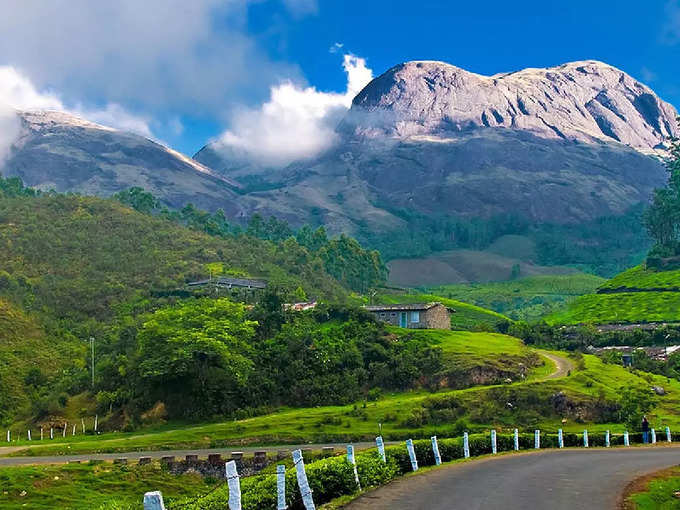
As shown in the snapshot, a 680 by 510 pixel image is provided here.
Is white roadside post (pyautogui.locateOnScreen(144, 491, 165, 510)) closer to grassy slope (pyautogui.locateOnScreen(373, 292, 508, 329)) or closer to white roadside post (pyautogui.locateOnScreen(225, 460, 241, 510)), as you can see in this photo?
white roadside post (pyautogui.locateOnScreen(225, 460, 241, 510))

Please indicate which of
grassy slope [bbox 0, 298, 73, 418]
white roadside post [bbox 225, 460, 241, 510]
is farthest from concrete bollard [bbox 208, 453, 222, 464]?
grassy slope [bbox 0, 298, 73, 418]

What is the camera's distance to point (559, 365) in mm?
92312

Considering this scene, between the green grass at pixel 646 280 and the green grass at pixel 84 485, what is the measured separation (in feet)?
408

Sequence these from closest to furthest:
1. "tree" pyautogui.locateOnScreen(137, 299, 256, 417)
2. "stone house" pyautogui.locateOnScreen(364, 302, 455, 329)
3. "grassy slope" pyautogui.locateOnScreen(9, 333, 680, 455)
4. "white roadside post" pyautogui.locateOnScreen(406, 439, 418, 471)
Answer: "white roadside post" pyautogui.locateOnScreen(406, 439, 418, 471) < "grassy slope" pyautogui.locateOnScreen(9, 333, 680, 455) < "tree" pyautogui.locateOnScreen(137, 299, 256, 417) < "stone house" pyautogui.locateOnScreen(364, 302, 455, 329)

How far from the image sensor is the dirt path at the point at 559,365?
84.0 m

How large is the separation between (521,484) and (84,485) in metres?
28.1

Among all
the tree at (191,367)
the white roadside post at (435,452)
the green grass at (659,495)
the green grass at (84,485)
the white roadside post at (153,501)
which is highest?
the tree at (191,367)

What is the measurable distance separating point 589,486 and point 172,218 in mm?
163407

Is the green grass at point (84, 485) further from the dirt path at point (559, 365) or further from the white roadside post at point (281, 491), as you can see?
the dirt path at point (559, 365)

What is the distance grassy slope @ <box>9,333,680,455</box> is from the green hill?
Result: 51.6 m

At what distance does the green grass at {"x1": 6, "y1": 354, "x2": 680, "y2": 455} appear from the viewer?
6219 cm

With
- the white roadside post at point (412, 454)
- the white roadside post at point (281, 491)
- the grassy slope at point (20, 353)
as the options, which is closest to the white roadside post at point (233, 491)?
the white roadside post at point (281, 491)

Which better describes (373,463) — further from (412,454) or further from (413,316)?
(413,316)

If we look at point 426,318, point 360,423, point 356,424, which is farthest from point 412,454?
point 426,318
